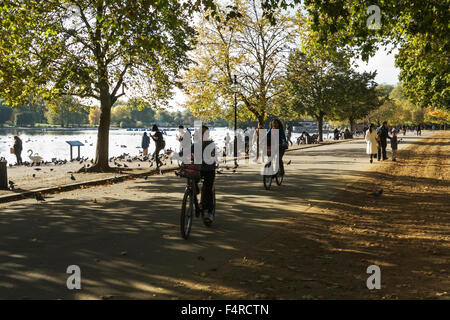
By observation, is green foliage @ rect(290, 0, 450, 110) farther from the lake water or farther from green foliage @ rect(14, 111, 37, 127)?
green foliage @ rect(14, 111, 37, 127)

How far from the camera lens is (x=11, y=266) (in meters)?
5.42

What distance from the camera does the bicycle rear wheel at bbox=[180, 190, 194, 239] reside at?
267 inches

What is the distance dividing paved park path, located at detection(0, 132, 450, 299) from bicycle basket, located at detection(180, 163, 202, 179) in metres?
0.94

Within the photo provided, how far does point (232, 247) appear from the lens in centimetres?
633

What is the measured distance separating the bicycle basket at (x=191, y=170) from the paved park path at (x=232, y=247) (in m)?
0.94

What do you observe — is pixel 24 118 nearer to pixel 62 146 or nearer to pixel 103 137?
pixel 62 146

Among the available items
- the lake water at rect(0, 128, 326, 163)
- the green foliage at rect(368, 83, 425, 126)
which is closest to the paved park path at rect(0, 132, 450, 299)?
the lake water at rect(0, 128, 326, 163)

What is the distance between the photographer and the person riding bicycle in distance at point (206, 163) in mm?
7243

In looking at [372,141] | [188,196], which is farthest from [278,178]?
[372,141]

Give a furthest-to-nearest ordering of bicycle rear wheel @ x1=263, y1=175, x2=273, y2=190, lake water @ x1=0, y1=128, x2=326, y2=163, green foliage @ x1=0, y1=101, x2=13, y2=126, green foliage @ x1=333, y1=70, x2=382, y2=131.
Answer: green foliage @ x1=0, y1=101, x2=13, y2=126
green foliage @ x1=333, y1=70, x2=382, y2=131
lake water @ x1=0, y1=128, x2=326, y2=163
bicycle rear wheel @ x1=263, y1=175, x2=273, y2=190

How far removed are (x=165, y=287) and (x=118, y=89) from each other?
15.8 m

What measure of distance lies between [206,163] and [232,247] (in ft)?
5.24

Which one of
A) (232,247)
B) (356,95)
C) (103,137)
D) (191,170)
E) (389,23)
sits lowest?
(232,247)
